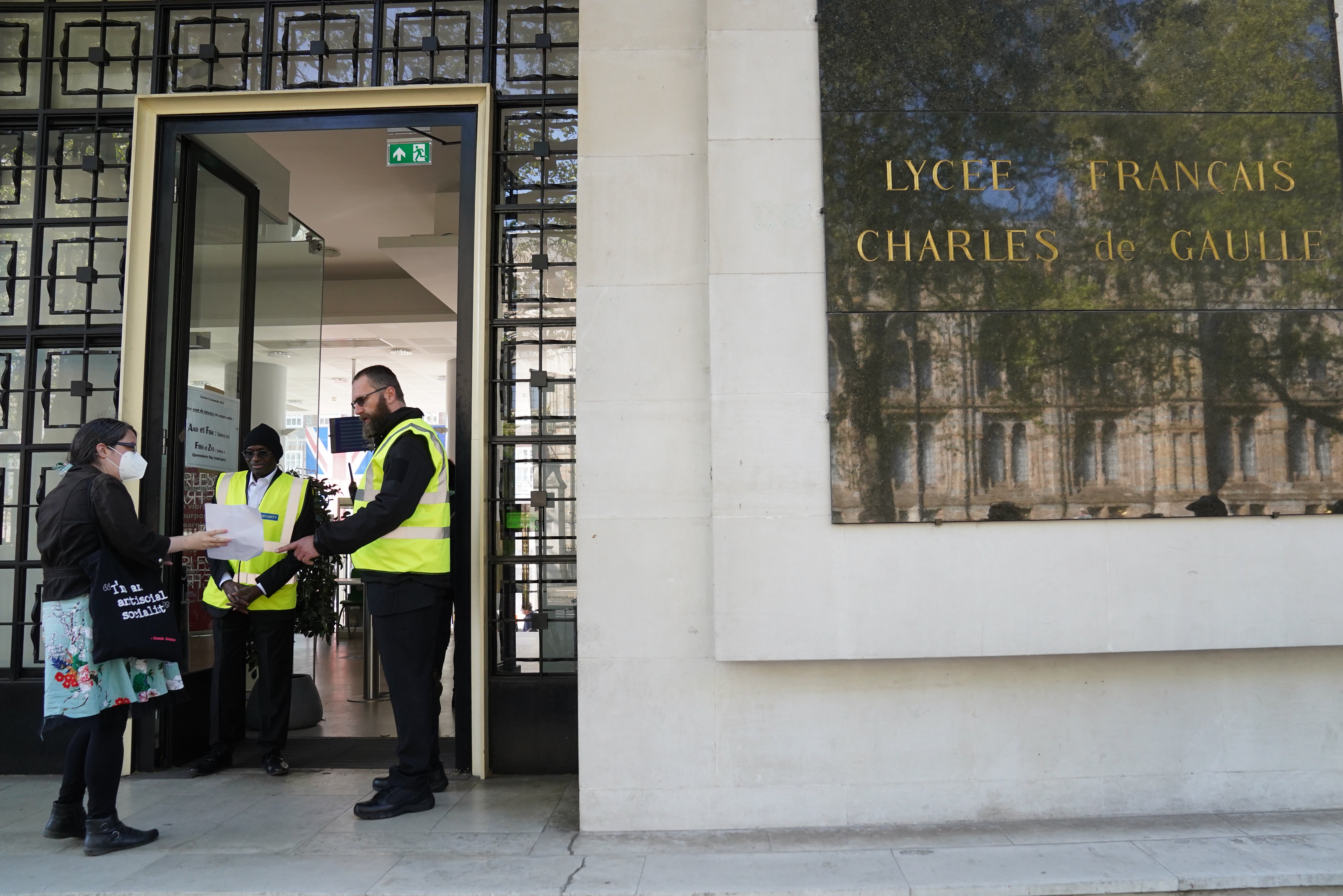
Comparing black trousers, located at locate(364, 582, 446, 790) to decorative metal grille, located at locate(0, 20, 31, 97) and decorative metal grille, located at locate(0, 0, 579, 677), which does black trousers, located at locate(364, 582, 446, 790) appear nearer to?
decorative metal grille, located at locate(0, 0, 579, 677)

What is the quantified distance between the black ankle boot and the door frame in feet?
5.31

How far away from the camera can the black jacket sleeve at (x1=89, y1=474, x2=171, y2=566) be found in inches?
158

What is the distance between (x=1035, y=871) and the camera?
3684 mm

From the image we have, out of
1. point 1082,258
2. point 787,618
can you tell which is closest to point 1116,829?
A: point 787,618

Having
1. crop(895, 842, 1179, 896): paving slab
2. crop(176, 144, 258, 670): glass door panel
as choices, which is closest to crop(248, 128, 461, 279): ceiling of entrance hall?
crop(176, 144, 258, 670): glass door panel

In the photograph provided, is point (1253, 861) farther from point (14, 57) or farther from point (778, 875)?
point (14, 57)

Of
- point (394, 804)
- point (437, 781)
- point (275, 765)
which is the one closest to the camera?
point (394, 804)

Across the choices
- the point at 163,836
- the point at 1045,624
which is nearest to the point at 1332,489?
the point at 1045,624

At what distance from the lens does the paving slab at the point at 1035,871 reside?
3537 millimetres

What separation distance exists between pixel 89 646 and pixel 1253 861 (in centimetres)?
456

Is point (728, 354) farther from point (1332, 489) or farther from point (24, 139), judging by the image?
point (24, 139)

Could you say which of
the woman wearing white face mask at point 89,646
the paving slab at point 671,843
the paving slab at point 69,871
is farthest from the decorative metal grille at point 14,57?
the paving slab at point 671,843

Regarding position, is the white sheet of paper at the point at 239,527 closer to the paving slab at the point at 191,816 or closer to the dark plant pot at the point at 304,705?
the paving slab at the point at 191,816

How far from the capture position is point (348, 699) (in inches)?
316
